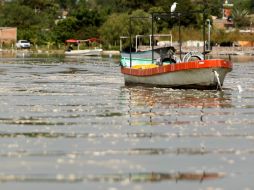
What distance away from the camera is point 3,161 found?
17266 millimetres

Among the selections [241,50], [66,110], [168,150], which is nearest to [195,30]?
[241,50]

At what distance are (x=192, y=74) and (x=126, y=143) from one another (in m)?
20.5

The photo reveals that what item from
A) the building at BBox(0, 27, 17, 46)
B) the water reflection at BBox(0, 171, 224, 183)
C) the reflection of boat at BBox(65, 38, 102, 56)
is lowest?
the water reflection at BBox(0, 171, 224, 183)

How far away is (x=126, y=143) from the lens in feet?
65.4

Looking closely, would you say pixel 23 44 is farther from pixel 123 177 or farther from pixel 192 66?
pixel 123 177

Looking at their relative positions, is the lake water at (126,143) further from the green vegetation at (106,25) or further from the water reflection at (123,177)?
the green vegetation at (106,25)

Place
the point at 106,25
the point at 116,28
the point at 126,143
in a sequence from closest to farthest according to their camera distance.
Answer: the point at 126,143, the point at 116,28, the point at 106,25

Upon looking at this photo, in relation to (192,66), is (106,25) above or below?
above

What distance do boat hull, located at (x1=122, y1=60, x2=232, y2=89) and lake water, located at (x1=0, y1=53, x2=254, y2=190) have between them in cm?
470

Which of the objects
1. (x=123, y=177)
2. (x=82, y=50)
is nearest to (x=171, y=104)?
(x=123, y=177)

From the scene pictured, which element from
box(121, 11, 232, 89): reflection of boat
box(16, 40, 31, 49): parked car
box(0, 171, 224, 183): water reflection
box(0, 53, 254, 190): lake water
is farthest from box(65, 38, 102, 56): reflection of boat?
box(0, 171, 224, 183): water reflection

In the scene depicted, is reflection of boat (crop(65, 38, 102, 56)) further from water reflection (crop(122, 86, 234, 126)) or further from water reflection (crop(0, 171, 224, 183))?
water reflection (crop(0, 171, 224, 183))

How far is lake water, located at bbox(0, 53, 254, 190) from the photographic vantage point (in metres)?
15.4

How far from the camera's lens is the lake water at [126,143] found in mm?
15367
